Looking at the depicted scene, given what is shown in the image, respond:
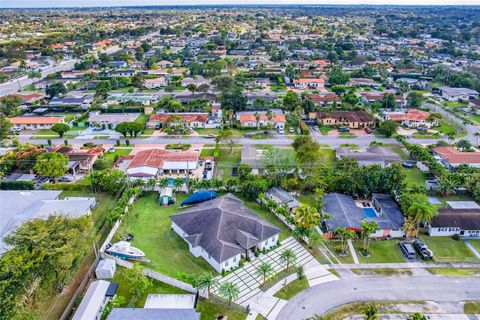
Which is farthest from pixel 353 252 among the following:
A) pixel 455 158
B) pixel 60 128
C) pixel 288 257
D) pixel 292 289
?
pixel 60 128

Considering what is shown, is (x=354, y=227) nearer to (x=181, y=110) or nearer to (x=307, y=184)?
(x=307, y=184)

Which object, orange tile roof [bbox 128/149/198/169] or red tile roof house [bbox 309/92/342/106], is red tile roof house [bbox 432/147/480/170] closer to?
red tile roof house [bbox 309/92/342/106]

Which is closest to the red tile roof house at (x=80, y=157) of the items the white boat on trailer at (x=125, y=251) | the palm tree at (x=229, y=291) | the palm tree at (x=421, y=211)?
the white boat on trailer at (x=125, y=251)

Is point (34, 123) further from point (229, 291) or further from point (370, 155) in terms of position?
point (370, 155)

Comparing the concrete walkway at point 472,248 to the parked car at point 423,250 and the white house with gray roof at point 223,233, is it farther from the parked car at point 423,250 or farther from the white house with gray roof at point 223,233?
the white house with gray roof at point 223,233

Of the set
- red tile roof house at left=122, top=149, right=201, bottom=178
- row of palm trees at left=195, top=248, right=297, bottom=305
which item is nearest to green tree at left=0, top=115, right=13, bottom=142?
red tile roof house at left=122, top=149, right=201, bottom=178

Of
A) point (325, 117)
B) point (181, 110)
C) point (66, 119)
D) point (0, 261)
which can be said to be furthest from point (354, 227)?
point (66, 119)
